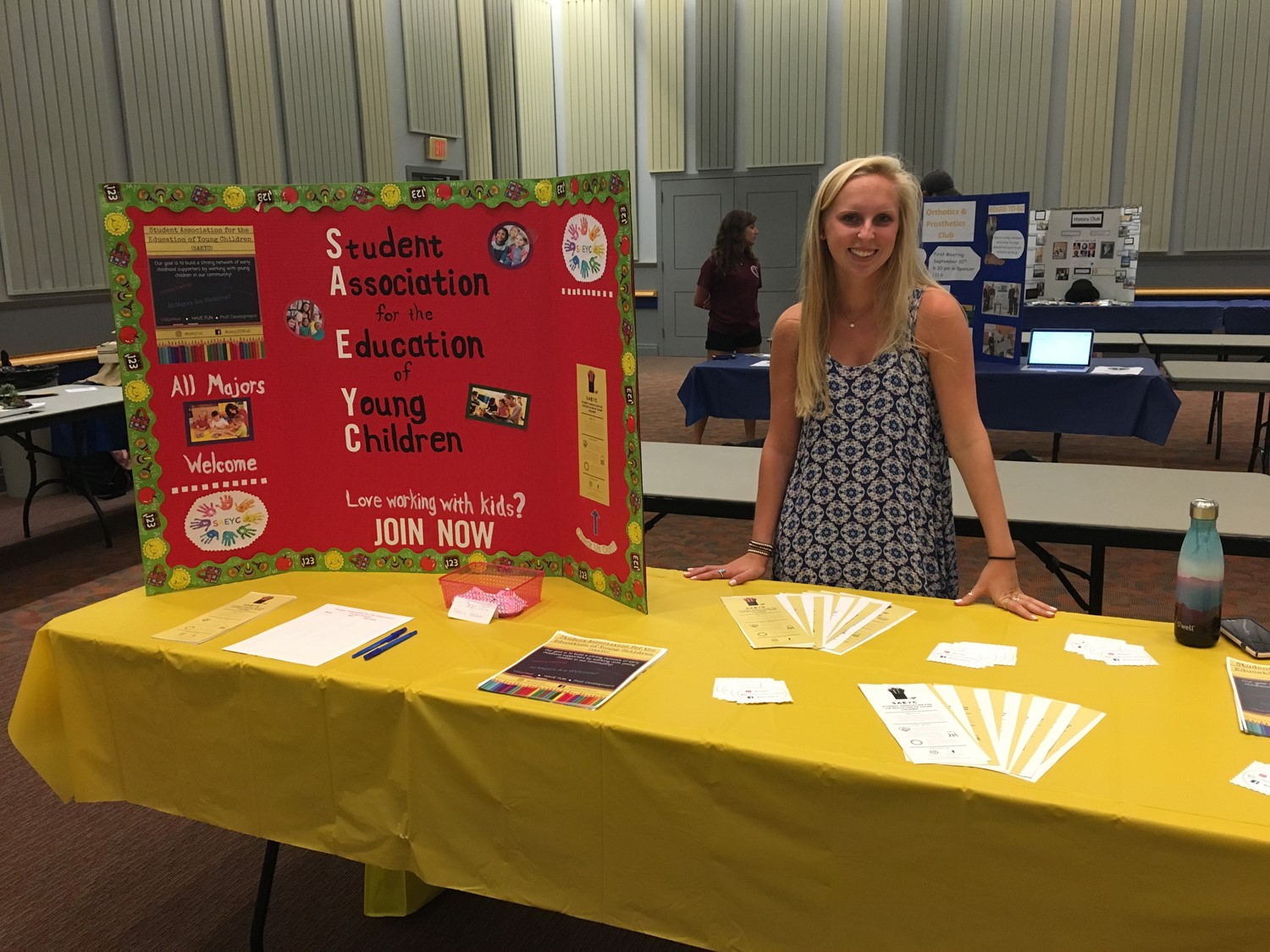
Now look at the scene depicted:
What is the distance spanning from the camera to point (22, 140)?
252 inches

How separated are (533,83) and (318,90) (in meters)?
3.86

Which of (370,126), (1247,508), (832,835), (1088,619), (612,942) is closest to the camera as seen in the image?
(832,835)

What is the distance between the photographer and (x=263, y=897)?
1.88 m

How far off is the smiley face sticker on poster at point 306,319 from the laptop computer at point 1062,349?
410 centimetres

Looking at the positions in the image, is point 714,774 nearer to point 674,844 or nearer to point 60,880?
point 674,844

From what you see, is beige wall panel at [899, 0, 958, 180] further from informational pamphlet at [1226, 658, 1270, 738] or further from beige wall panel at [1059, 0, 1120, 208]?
informational pamphlet at [1226, 658, 1270, 738]

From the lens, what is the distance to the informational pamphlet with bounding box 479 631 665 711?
1380 mm

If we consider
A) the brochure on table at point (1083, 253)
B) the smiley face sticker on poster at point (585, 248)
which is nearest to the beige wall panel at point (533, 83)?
the brochure on table at point (1083, 253)

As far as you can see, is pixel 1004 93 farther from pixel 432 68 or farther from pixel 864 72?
pixel 432 68

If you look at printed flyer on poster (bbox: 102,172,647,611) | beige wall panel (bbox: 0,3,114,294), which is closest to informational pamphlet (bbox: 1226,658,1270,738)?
printed flyer on poster (bbox: 102,172,647,611)

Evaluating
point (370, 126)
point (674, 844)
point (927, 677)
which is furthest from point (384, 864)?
point (370, 126)

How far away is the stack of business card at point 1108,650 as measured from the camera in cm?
144

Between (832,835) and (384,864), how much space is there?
72 centimetres

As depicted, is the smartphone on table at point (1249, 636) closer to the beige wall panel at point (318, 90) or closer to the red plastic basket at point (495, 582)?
the red plastic basket at point (495, 582)
